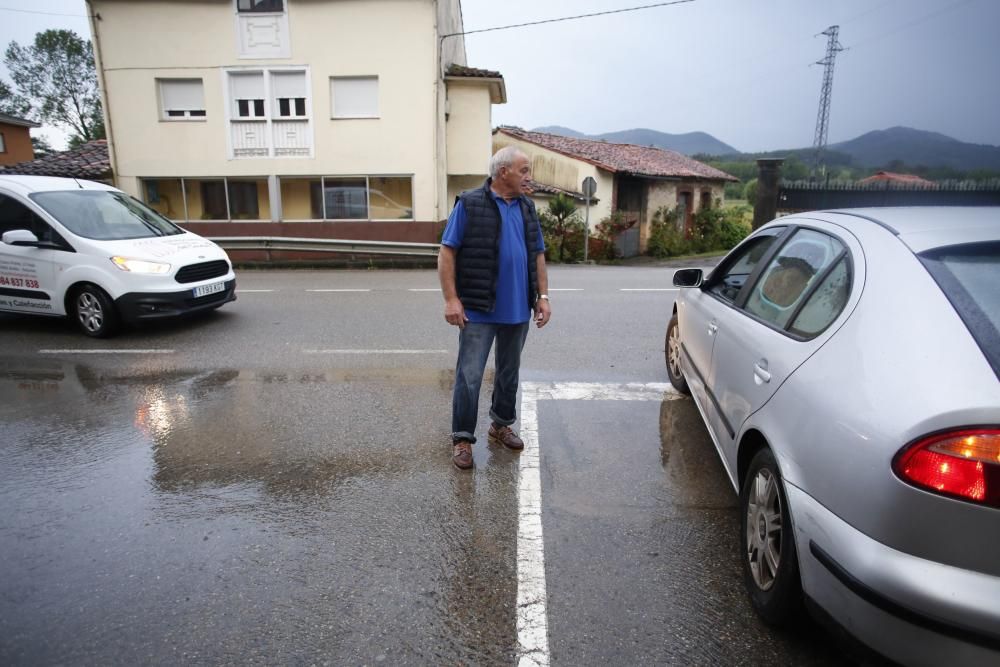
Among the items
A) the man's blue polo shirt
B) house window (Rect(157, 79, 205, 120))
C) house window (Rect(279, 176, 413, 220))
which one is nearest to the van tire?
the man's blue polo shirt

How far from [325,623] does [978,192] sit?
57.7 feet

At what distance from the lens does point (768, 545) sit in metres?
2.48

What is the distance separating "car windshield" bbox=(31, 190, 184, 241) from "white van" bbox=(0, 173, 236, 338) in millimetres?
11

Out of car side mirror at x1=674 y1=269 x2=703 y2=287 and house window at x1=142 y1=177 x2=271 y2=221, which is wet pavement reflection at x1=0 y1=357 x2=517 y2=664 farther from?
house window at x1=142 y1=177 x2=271 y2=221

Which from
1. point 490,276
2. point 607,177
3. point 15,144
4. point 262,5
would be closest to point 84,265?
point 490,276

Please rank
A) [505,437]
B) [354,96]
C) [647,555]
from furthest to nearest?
1. [354,96]
2. [505,437]
3. [647,555]

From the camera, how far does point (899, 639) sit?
1.74 m

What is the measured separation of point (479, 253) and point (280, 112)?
16.8 metres

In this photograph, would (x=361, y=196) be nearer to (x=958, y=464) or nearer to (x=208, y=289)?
(x=208, y=289)

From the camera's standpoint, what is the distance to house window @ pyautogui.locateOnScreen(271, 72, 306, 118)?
698 inches

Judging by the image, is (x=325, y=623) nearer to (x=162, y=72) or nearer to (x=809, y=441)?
(x=809, y=441)

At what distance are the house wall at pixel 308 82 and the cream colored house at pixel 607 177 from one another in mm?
A: 6810

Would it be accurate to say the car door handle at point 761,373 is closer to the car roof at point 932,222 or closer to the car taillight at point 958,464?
the car roof at point 932,222

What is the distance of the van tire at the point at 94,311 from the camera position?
23.2 feet
